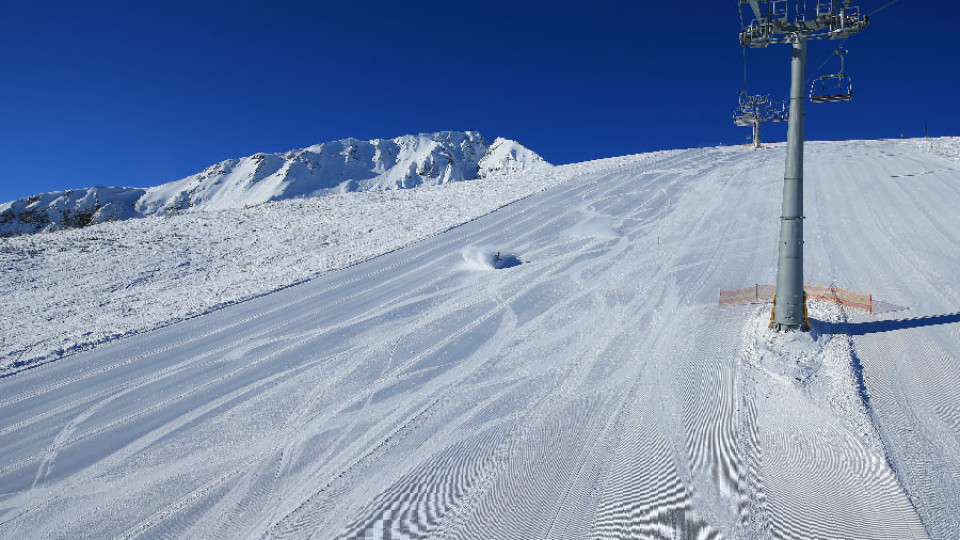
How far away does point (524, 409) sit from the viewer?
5566 mm

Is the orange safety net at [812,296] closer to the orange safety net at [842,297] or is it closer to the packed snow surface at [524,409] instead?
the orange safety net at [842,297]

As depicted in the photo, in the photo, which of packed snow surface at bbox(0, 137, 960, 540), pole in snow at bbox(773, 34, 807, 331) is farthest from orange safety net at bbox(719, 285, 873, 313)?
pole in snow at bbox(773, 34, 807, 331)

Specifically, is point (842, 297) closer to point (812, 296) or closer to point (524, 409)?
point (812, 296)

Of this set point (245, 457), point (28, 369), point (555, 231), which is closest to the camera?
point (245, 457)

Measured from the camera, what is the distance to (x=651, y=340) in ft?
23.2

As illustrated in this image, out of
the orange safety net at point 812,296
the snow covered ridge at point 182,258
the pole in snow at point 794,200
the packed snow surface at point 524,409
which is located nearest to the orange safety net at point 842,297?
the orange safety net at point 812,296

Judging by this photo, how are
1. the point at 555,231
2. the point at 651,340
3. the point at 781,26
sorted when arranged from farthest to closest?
the point at 555,231, the point at 651,340, the point at 781,26

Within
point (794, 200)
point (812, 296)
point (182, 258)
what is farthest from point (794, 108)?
point (182, 258)

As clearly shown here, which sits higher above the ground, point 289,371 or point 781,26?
point 781,26

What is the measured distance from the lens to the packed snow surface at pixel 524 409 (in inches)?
154

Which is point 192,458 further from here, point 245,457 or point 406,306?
point 406,306

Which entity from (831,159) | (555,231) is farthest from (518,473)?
(831,159)

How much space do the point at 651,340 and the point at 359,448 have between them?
466cm

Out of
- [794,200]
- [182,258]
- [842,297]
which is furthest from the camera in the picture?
[182,258]
